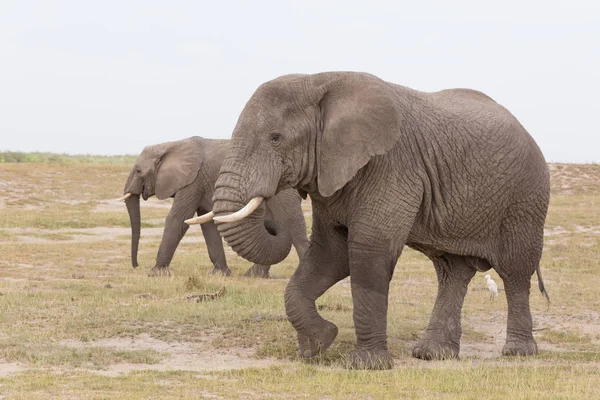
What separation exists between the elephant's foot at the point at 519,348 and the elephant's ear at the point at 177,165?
8123 millimetres

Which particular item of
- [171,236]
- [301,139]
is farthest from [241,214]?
[171,236]

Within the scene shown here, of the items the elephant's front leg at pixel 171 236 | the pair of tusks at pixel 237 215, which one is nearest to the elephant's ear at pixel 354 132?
the pair of tusks at pixel 237 215

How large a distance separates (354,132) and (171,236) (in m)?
8.72

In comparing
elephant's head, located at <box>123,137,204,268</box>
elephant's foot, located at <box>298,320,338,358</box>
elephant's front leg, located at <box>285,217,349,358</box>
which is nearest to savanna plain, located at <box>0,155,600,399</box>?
elephant's foot, located at <box>298,320,338,358</box>

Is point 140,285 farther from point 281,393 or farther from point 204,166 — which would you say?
point 281,393

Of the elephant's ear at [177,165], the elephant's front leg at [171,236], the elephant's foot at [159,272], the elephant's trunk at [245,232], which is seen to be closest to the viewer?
the elephant's trunk at [245,232]

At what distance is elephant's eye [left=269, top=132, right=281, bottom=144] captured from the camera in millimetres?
8062

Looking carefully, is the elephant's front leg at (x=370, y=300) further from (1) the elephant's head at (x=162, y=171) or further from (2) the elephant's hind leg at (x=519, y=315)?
(1) the elephant's head at (x=162, y=171)

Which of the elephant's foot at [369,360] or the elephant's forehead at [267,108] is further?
the elephant's foot at [369,360]

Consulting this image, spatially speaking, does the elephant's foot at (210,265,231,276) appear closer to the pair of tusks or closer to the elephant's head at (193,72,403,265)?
the elephant's head at (193,72,403,265)

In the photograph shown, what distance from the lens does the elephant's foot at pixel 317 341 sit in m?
8.77

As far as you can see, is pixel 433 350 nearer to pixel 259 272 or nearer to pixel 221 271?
pixel 259 272

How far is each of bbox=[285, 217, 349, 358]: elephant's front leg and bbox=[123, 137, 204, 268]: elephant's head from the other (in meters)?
7.94

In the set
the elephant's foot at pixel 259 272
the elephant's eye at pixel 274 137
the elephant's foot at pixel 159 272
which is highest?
the elephant's eye at pixel 274 137
